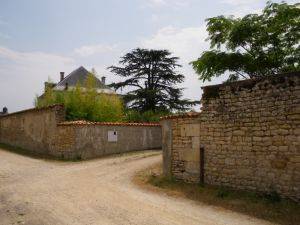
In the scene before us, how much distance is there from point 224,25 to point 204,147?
34.6ft

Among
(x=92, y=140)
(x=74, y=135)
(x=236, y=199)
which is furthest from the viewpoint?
(x=92, y=140)

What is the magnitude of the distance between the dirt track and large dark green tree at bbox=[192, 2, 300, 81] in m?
8.57

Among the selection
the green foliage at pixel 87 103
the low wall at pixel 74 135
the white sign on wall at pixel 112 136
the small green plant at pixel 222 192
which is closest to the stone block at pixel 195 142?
the small green plant at pixel 222 192

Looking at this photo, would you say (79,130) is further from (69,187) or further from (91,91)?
(69,187)

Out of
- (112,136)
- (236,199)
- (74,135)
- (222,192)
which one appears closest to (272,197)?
(236,199)

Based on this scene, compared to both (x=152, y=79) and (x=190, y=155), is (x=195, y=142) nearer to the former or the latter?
(x=190, y=155)

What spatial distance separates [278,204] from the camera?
8.42 meters

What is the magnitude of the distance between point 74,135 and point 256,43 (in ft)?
35.2

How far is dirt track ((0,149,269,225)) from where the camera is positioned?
7.45 m

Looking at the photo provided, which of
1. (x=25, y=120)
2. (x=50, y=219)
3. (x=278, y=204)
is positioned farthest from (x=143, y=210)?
(x=25, y=120)

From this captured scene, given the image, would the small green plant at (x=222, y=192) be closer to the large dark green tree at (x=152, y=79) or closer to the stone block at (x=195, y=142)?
the stone block at (x=195, y=142)

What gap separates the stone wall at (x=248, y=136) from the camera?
8609 millimetres

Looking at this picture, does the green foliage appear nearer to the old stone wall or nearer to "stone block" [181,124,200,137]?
the old stone wall

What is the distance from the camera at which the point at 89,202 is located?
355 inches
